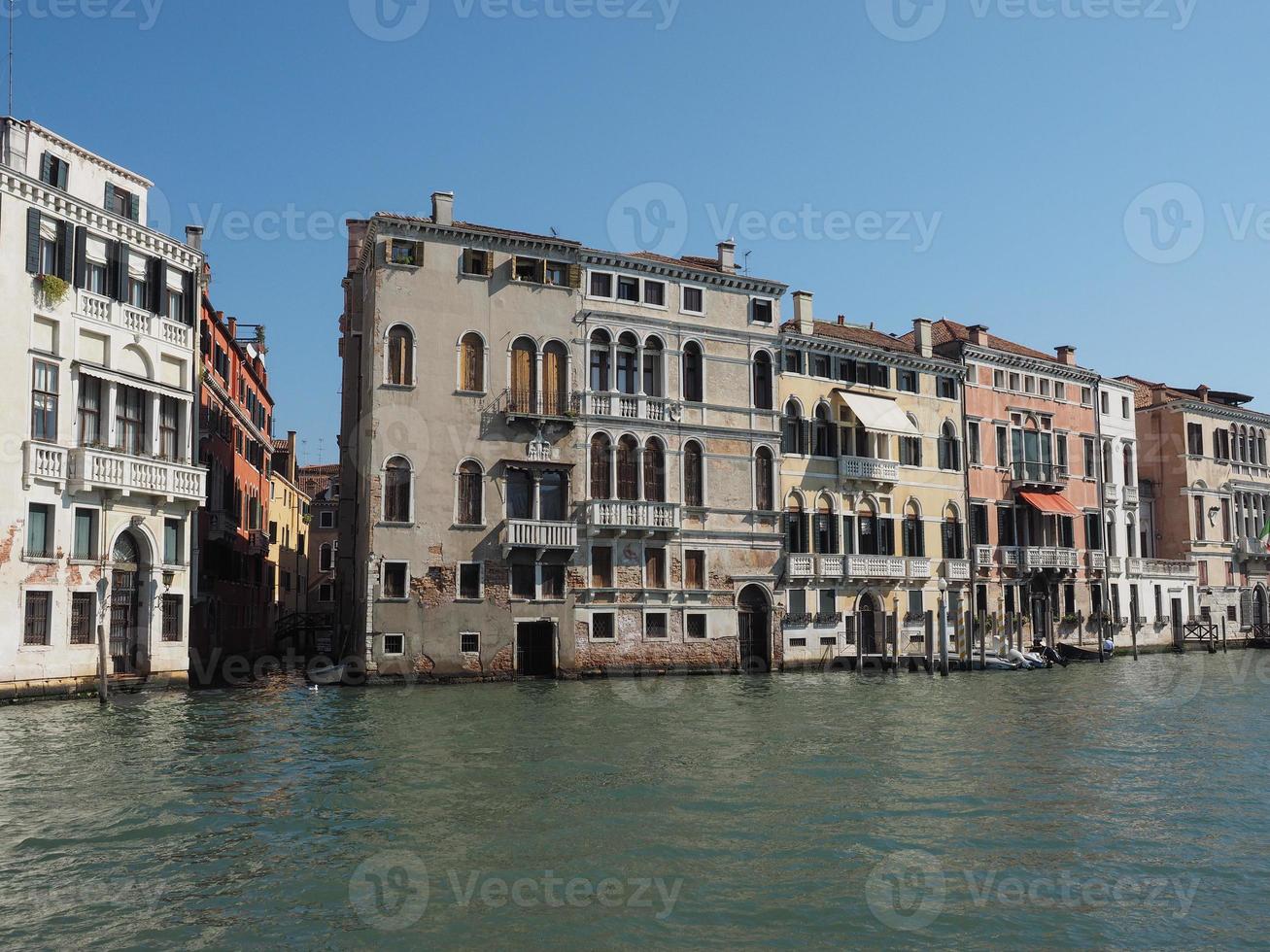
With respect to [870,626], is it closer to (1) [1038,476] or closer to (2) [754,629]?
(2) [754,629]

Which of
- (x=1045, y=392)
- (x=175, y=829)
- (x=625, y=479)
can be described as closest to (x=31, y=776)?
(x=175, y=829)

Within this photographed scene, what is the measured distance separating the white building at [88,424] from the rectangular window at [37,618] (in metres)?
0.03

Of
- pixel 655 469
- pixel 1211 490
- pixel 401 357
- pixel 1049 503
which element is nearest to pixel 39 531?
pixel 401 357

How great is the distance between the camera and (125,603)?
23.8 meters

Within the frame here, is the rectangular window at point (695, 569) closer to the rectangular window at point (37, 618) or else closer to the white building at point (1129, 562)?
the rectangular window at point (37, 618)

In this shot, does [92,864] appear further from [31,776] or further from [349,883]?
[31,776]

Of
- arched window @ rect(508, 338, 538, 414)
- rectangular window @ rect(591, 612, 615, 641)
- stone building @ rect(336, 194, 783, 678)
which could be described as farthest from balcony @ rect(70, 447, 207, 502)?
rectangular window @ rect(591, 612, 615, 641)

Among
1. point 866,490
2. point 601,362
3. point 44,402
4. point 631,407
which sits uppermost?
point 601,362

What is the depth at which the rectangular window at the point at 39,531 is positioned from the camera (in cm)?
2181

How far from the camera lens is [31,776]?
13.8m

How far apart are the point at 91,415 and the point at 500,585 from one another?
10.1 metres

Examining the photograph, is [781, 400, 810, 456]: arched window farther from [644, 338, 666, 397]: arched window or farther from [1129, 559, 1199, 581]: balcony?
[1129, 559, 1199, 581]: balcony

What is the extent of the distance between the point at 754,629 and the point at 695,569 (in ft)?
9.32

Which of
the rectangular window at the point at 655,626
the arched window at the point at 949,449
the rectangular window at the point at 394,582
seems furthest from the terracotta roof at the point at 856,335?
the rectangular window at the point at 394,582
